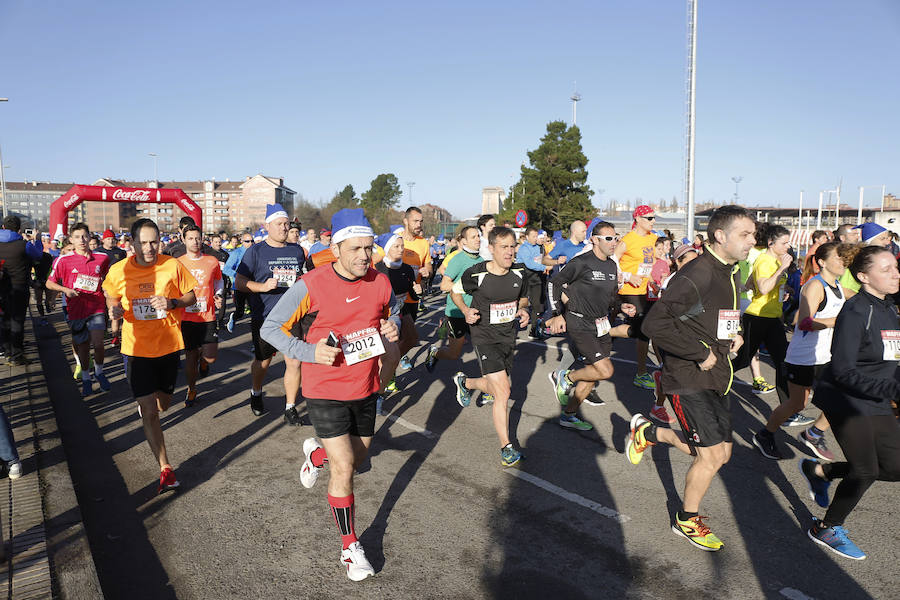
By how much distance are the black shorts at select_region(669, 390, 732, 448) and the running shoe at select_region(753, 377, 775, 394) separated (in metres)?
4.52

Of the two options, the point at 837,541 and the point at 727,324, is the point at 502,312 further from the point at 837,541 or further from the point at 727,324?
the point at 837,541

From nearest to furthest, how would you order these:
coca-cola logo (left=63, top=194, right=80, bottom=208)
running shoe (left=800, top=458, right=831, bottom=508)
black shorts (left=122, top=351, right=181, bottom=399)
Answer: running shoe (left=800, top=458, right=831, bottom=508) → black shorts (left=122, top=351, right=181, bottom=399) → coca-cola logo (left=63, top=194, right=80, bottom=208)

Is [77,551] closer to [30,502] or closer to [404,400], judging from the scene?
[30,502]

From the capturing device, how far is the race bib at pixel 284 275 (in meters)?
6.97

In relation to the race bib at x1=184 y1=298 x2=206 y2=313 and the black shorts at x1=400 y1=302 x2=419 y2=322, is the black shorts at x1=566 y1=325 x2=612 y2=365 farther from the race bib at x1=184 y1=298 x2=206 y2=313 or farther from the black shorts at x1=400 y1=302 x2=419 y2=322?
the race bib at x1=184 y1=298 x2=206 y2=313

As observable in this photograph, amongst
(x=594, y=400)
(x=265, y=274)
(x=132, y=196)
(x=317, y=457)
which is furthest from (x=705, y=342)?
(x=132, y=196)

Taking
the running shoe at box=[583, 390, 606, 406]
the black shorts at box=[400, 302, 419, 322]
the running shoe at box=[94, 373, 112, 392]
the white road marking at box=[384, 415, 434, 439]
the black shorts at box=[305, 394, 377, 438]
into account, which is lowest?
the running shoe at box=[583, 390, 606, 406]

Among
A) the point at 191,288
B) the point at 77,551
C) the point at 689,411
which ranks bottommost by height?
the point at 77,551

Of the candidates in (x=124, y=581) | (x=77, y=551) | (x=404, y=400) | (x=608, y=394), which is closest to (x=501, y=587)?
(x=124, y=581)

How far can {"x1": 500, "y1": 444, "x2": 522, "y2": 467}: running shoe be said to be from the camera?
17.3 feet

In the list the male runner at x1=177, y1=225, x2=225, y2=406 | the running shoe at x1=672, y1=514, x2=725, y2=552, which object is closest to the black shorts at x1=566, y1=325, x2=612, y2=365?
the running shoe at x1=672, y1=514, x2=725, y2=552

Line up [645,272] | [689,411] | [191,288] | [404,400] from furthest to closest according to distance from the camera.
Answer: [645,272] < [404,400] < [191,288] < [689,411]

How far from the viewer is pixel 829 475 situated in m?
4.15

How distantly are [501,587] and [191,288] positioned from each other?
3697mm
